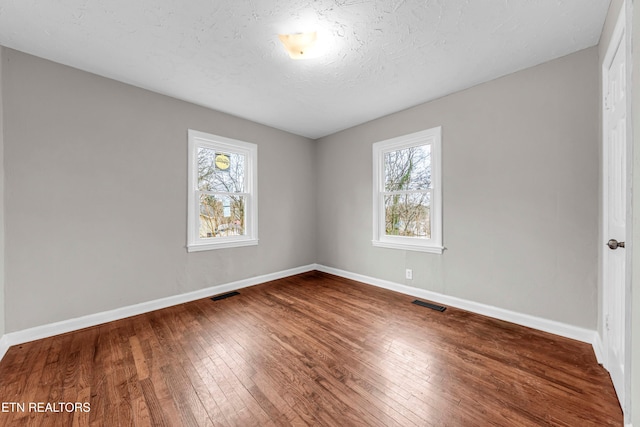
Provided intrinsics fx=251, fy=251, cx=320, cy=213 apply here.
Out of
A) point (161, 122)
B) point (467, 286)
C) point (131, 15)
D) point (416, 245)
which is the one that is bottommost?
point (467, 286)

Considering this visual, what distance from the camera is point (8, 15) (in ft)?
5.97

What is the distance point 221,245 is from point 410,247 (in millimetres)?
2633

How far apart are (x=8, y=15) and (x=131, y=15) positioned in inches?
35.2

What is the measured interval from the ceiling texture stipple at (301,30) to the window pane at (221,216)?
1.39 m

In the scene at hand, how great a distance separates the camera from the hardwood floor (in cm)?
143

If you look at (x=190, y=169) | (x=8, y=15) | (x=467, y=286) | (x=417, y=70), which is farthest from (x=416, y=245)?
(x=8, y=15)

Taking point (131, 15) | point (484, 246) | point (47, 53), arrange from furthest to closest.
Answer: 1. point (484, 246)
2. point (47, 53)
3. point (131, 15)

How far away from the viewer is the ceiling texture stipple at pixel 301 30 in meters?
1.76

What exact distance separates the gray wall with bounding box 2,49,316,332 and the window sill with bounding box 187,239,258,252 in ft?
0.25

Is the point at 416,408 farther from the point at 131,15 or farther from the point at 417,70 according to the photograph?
the point at 131,15

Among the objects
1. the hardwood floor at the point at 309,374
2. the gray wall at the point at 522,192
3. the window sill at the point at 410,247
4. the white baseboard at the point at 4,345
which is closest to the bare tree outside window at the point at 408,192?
the window sill at the point at 410,247

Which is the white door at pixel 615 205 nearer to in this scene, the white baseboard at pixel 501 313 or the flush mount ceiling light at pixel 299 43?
the white baseboard at pixel 501 313

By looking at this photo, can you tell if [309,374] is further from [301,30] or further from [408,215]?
[301,30]

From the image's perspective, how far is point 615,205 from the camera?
1710mm
